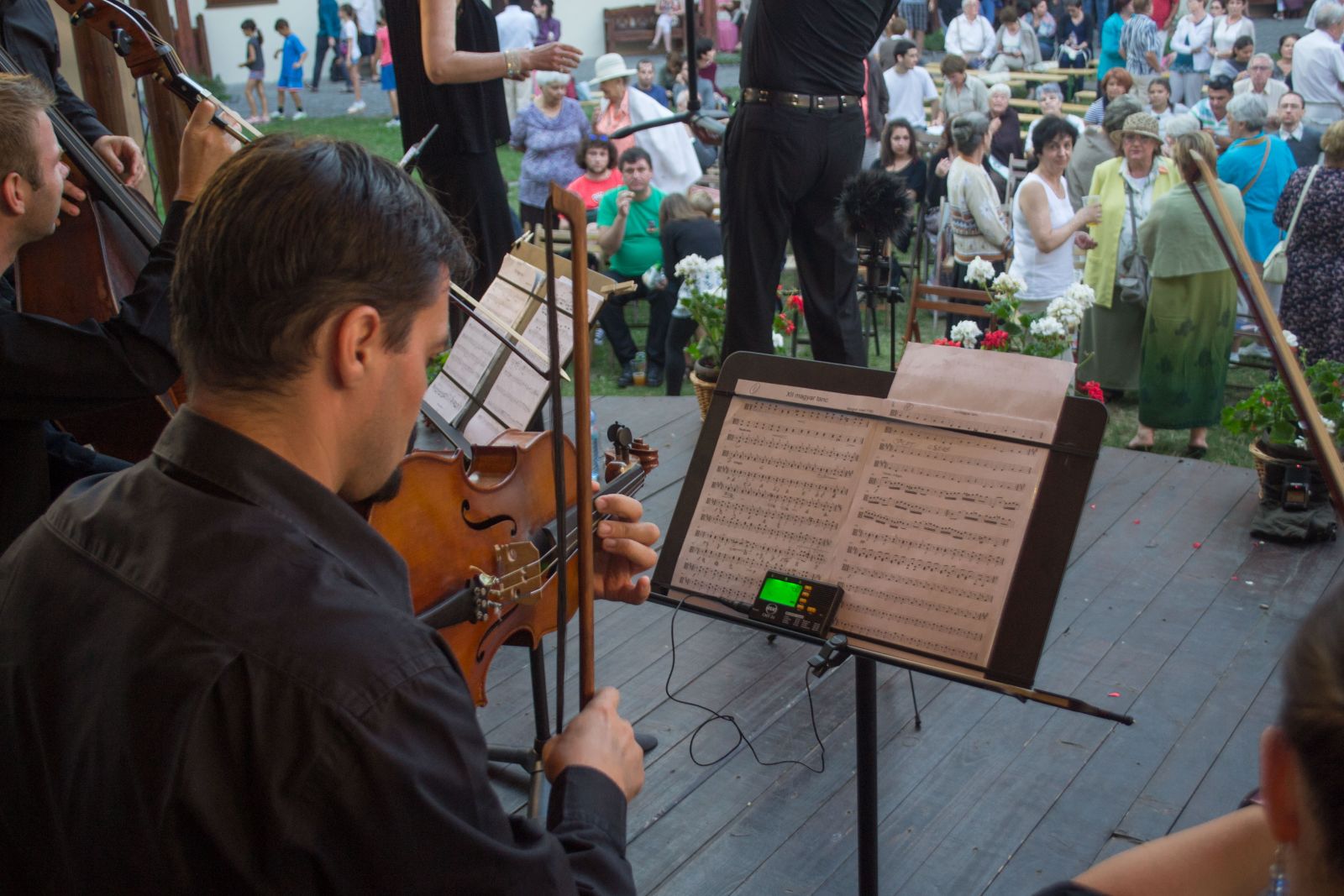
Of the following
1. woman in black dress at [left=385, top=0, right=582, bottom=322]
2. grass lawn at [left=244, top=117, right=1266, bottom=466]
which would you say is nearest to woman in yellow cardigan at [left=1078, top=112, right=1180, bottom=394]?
grass lawn at [left=244, top=117, right=1266, bottom=466]

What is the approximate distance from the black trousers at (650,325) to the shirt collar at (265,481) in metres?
5.00

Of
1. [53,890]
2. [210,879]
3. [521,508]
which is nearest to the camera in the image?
[210,879]

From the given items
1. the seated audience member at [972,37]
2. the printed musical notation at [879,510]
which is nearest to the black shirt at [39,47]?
the printed musical notation at [879,510]

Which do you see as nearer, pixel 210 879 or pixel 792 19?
pixel 210 879

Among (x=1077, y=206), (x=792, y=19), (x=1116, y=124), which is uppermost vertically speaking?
(x=792, y=19)

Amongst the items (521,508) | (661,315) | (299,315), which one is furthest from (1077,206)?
(299,315)

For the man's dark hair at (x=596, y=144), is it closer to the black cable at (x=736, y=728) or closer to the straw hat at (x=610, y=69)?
the straw hat at (x=610, y=69)

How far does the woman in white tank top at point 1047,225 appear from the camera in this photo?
5273 mm

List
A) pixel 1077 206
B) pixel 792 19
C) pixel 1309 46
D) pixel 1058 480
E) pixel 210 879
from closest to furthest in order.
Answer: pixel 210 879, pixel 1058 480, pixel 792 19, pixel 1077 206, pixel 1309 46

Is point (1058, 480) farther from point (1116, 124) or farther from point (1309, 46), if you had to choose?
point (1309, 46)

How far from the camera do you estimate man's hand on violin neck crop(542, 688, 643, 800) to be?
122cm

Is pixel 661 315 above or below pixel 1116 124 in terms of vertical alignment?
below

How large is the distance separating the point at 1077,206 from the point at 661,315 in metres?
2.16

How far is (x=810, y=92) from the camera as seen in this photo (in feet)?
11.8
